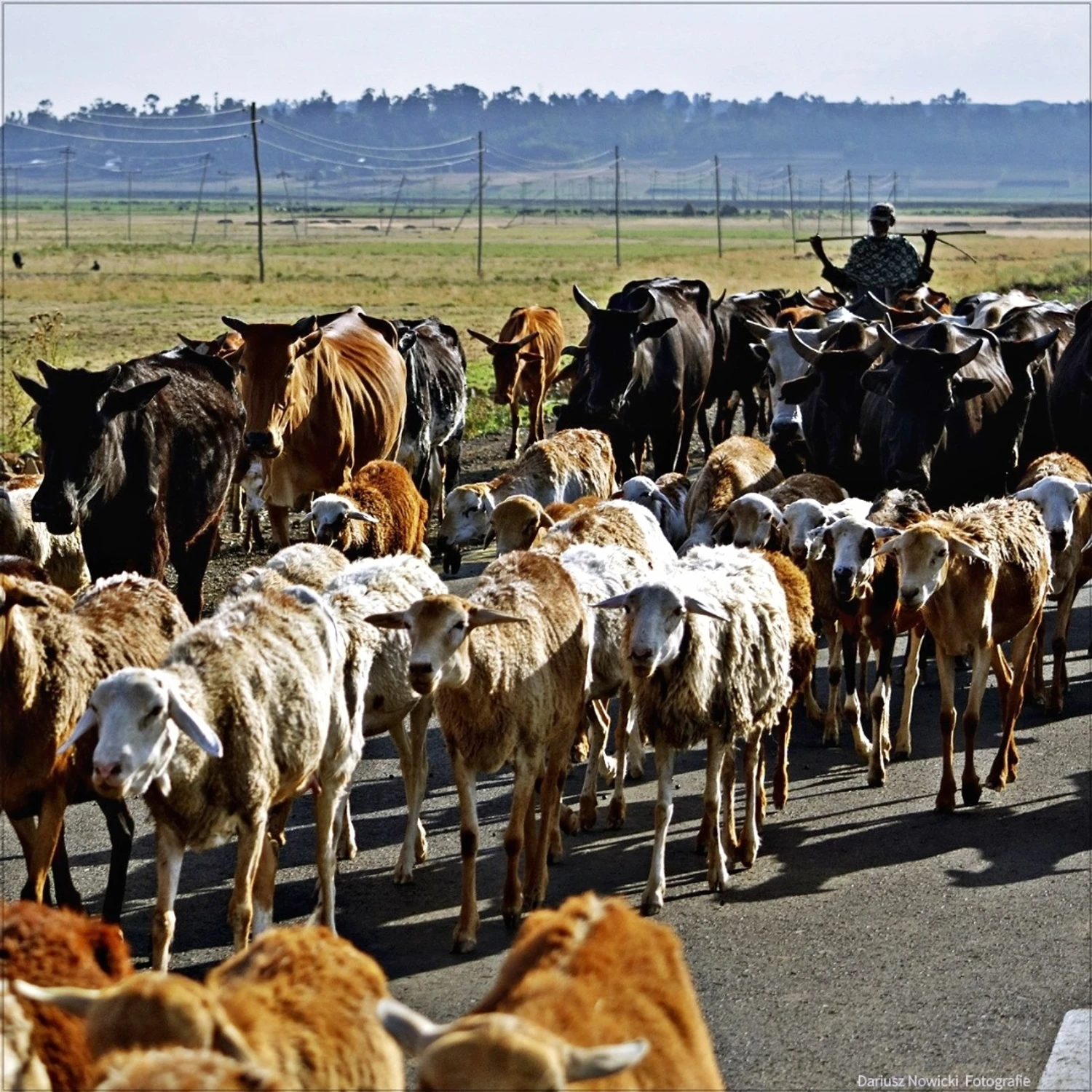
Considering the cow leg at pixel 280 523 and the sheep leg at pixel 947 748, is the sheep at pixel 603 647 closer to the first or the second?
the sheep leg at pixel 947 748

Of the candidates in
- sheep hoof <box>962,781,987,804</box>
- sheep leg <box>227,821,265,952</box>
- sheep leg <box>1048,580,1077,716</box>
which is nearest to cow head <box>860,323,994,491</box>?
sheep leg <box>1048,580,1077,716</box>

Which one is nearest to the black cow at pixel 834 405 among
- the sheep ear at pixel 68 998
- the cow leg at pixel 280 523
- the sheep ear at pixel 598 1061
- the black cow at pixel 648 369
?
the black cow at pixel 648 369

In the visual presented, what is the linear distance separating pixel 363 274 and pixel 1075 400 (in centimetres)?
6417

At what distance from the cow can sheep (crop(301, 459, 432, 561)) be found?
4.19m

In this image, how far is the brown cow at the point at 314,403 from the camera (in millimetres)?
14383

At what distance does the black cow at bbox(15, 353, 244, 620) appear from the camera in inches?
446

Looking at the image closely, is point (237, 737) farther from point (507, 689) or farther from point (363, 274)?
point (363, 274)

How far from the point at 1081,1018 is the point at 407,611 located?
3.54 meters

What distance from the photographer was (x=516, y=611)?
921cm

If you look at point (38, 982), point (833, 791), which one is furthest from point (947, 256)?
point (38, 982)

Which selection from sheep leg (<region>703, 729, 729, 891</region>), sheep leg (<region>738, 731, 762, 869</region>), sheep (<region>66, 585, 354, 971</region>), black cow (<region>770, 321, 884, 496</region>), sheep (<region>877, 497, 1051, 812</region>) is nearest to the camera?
sheep (<region>66, 585, 354, 971</region>)

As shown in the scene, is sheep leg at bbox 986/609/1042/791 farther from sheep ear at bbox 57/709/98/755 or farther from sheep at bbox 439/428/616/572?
sheep ear at bbox 57/709/98/755

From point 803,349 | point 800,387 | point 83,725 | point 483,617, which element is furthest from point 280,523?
point 83,725

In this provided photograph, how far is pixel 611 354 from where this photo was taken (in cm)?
1738
